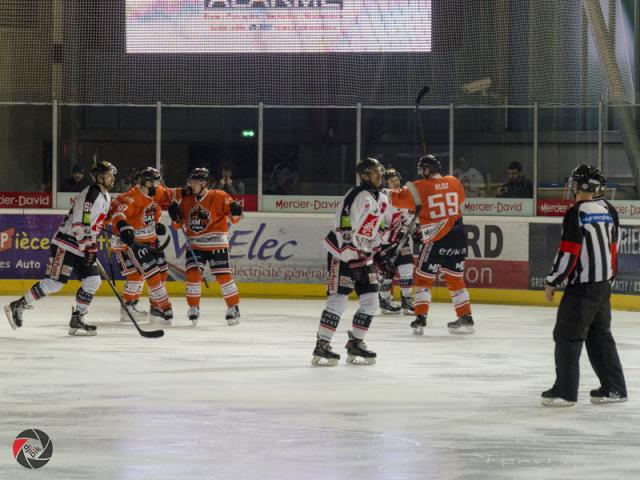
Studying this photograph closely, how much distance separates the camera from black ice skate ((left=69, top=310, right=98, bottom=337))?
9828 mm

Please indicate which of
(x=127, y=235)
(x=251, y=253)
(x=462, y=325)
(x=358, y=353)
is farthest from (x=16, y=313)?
(x=251, y=253)

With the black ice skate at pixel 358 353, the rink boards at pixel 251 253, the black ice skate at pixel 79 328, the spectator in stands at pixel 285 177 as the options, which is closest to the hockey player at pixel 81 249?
the black ice skate at pixel 79 328

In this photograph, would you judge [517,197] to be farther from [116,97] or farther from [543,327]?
[116,97]

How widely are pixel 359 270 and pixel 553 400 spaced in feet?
5.82

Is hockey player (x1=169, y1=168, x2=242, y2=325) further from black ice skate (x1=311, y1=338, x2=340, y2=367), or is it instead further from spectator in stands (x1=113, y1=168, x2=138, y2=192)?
spectator in stands (x1=113, y1=168, x2=138, y2=192)

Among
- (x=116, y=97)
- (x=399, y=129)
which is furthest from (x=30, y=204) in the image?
(x=399, y=129)

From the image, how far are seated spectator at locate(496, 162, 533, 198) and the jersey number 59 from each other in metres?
3.57

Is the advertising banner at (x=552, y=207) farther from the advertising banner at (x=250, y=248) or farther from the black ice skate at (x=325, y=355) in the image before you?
the black ice skate at (x=325, y=355)

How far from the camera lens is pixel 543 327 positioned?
1091 centimetres

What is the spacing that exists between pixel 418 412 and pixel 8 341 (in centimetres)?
416

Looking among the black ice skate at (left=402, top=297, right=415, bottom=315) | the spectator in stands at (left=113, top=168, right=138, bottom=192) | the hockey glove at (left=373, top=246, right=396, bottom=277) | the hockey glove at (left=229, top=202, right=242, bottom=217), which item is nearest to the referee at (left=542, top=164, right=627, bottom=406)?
the hockey glove at (left=373, top=246, right=396, bottom=277)

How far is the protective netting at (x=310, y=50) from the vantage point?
50.5 feet

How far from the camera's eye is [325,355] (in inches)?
321

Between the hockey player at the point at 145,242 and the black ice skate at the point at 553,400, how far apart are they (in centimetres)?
492
